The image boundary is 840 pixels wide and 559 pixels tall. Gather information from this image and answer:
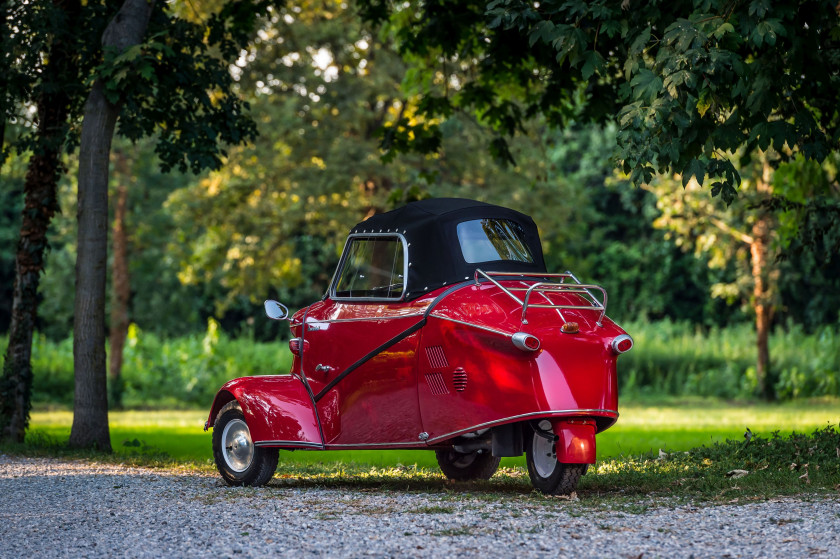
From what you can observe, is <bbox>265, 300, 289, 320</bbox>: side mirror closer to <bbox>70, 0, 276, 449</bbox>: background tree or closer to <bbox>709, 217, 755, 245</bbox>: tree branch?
<bbox>70, 0, 276, 449</bbox>: background tree

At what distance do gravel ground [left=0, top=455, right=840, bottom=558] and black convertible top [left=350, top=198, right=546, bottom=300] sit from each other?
1.66 m

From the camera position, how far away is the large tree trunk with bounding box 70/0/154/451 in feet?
39.2

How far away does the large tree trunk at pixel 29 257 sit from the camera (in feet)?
42.3

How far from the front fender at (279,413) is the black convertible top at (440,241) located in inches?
54.3

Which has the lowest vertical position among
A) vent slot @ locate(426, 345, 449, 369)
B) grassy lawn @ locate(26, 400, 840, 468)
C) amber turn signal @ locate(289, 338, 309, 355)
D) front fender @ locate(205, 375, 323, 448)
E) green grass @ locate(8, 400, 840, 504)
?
grassy lawn @ locate(26, 400, 840, 468)

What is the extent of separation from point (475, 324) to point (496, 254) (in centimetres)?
104

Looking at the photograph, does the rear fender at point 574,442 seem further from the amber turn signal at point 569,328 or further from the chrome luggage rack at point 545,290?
the chrome luggage rack at point 545,290

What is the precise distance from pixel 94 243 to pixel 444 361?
595 cm

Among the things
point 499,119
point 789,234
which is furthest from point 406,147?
point 789,234

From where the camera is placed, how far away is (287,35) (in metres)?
23.5

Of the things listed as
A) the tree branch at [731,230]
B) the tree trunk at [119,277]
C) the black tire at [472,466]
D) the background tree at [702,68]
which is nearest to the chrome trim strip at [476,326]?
the background tree at [702,68]

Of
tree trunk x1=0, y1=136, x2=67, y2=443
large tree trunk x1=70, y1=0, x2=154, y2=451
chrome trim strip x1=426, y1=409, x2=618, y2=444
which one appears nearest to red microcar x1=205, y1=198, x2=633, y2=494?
chrome trim strip x1=426, y1=409, x2=618, y2=444

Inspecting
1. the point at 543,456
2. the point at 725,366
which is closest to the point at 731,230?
the point at 725,366

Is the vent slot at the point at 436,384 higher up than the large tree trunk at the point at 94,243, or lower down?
lower down
